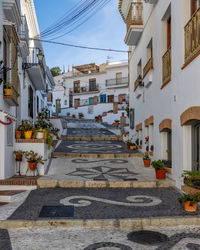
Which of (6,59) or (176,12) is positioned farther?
(6,59)

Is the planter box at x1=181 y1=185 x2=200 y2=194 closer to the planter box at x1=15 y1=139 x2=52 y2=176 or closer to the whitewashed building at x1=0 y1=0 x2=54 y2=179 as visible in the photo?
the planter box at x1=15 y1=139 x2=52 y2=176

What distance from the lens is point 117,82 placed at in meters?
38.9

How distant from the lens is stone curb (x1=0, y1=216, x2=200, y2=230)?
4.54m

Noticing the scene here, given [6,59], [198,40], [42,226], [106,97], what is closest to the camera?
[42,226]

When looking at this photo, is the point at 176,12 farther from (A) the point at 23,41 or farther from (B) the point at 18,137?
(A) the point at 23,41

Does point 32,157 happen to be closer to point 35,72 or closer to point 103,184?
point 103,184

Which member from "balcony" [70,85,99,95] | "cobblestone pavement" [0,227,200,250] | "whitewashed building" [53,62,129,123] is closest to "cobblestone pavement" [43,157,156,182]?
"cobblestone pavement" [0,227,200,250]

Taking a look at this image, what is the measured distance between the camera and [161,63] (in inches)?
344

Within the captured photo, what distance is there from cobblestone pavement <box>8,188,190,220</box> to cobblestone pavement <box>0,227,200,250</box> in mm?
388

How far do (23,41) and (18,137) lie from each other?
224 inches

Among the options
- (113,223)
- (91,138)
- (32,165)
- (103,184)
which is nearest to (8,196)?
(32,165)

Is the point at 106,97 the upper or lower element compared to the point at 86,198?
upper

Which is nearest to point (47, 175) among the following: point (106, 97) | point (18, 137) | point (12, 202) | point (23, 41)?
point (18, 137)

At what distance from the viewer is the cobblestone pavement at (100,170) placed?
7.95 metres
